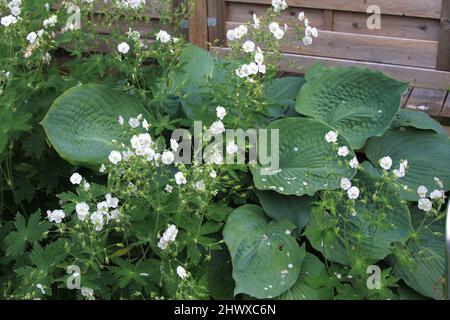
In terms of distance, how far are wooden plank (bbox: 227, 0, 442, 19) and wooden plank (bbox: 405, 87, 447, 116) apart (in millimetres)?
324

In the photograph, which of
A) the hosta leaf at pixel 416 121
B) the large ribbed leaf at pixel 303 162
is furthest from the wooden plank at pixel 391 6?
the large ribbed leaf at pixel 303 162

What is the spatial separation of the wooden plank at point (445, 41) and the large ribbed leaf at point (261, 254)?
1252 millimetres

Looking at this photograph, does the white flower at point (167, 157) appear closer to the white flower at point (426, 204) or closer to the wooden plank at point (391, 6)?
the white flower at point (426, 204)

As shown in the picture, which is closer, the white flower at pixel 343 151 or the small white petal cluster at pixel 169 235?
the small white petal cluster at pixel 169 235

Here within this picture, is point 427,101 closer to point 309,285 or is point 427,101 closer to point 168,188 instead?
point 309,285

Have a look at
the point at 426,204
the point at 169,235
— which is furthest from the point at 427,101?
the point at 169,235

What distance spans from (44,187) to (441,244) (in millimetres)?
1455

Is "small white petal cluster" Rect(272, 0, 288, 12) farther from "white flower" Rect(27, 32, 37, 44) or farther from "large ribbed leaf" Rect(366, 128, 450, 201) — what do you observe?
"white flower" Rect(27, 32, 37, 44)

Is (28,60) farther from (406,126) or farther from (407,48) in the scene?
(407,48)

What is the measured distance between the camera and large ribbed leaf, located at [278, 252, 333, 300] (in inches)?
92.4

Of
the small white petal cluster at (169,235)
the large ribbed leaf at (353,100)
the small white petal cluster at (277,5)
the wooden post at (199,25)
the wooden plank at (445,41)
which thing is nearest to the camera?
the small white petal cluster at (169,235)

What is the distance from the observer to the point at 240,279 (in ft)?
7.80

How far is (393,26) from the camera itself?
346cm

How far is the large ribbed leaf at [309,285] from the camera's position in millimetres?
2348
